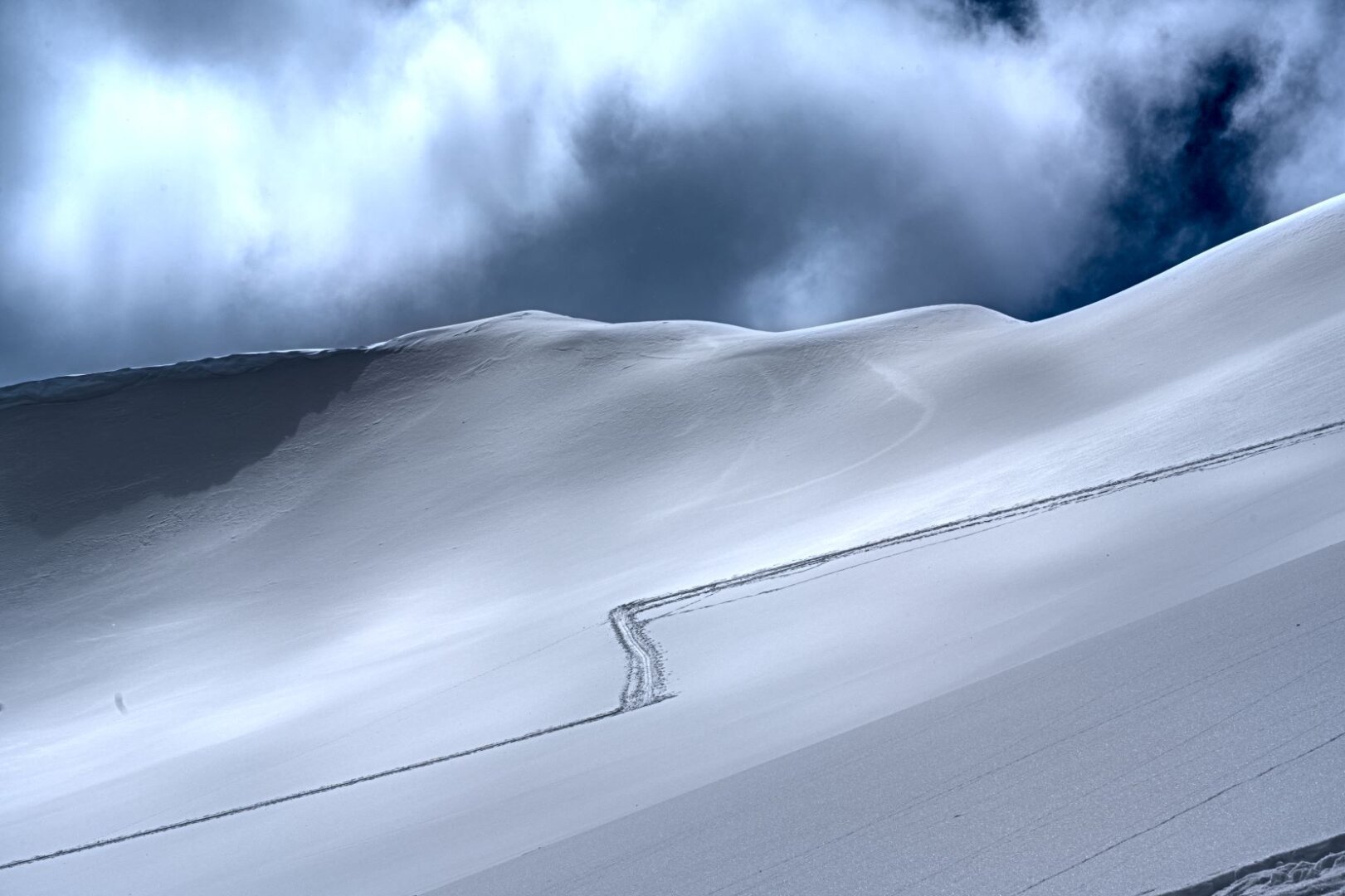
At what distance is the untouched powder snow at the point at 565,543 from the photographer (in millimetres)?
6109

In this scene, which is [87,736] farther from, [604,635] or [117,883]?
[117,883]

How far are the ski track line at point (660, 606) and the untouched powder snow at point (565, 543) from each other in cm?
13

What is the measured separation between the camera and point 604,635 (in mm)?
11000

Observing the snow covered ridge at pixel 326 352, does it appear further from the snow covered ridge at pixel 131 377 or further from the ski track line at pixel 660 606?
the ski track line at pixel 660 606

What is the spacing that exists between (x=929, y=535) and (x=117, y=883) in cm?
812

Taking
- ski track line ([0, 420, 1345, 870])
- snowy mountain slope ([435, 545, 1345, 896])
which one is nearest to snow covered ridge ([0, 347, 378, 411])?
ski track line ([0, 420, 1345, 870])

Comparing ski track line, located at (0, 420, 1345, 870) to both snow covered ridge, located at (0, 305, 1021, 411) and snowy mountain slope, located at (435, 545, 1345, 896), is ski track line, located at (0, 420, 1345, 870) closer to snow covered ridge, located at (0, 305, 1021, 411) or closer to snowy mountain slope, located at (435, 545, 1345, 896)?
snowy mountain slope, located at (435, 545, 1345, 896)

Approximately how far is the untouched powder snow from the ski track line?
0.43 feet

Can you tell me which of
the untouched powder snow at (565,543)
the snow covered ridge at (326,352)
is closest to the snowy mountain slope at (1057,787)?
the untouched powder snow at (565,543)

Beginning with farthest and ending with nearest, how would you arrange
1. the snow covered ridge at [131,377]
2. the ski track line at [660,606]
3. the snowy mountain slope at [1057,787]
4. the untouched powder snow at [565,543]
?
the snow covered ridge at [131,377]
the ski track line at [660,606]
the untouched powder snow at [565,543]
the snowy mountain slope at [1057,787]

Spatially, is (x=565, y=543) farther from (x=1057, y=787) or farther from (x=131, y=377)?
(x=1057, y=787)

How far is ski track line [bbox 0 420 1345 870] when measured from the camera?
746cm

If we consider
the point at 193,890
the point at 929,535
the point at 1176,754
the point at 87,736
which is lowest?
the point at 1176,754

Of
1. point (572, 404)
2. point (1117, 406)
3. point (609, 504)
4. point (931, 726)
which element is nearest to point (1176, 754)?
point (931, 726)
